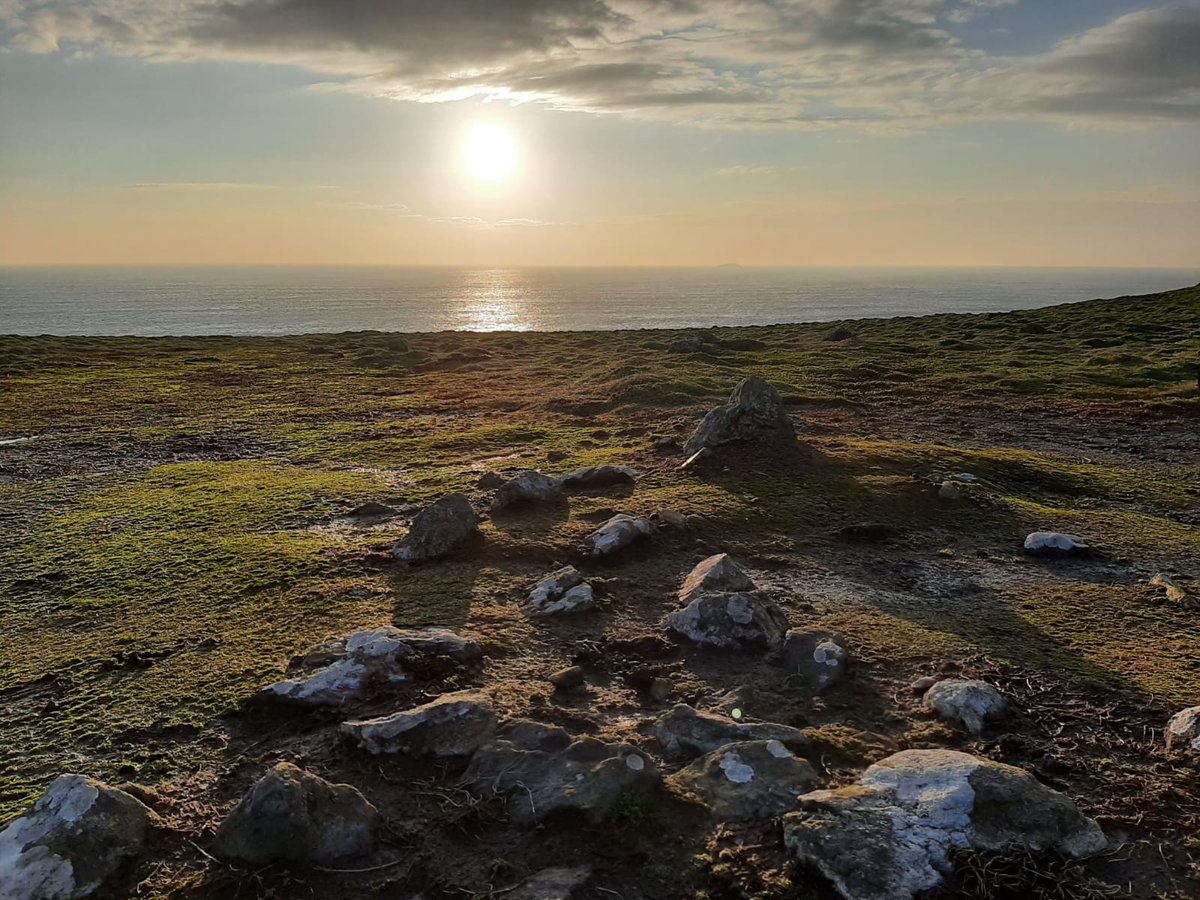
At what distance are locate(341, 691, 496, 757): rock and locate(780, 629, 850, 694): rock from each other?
299 cm

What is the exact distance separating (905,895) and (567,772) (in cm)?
238

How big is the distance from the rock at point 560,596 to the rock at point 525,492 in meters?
3.38

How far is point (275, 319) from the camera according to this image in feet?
479

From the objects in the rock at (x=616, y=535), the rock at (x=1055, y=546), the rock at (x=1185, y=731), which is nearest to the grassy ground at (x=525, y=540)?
the rock at (x=1185, y=731)

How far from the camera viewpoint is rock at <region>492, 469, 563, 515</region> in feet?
42.0

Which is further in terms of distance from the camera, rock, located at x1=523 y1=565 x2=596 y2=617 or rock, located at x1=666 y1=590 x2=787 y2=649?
rock, located at x1=523 y1=565 x2=596 y2=617

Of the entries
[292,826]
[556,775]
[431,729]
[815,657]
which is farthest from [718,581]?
[292,826]

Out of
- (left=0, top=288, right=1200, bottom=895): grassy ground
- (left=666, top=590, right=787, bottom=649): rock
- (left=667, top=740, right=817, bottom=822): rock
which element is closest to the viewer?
(left=667, top=740, right=817, bottom=822): rock

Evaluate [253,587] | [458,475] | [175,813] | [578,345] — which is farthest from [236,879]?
[578,345]

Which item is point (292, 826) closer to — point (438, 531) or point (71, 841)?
point (71, 841)

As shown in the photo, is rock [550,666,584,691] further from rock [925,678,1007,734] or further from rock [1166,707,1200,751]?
rock [1166,707,1200,751]

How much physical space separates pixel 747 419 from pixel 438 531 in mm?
7017

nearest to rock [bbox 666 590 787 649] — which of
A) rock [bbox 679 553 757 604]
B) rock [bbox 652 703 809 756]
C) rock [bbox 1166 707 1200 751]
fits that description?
rock [bbox 679 553 757 604]

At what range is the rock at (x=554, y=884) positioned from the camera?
15.9 feet
